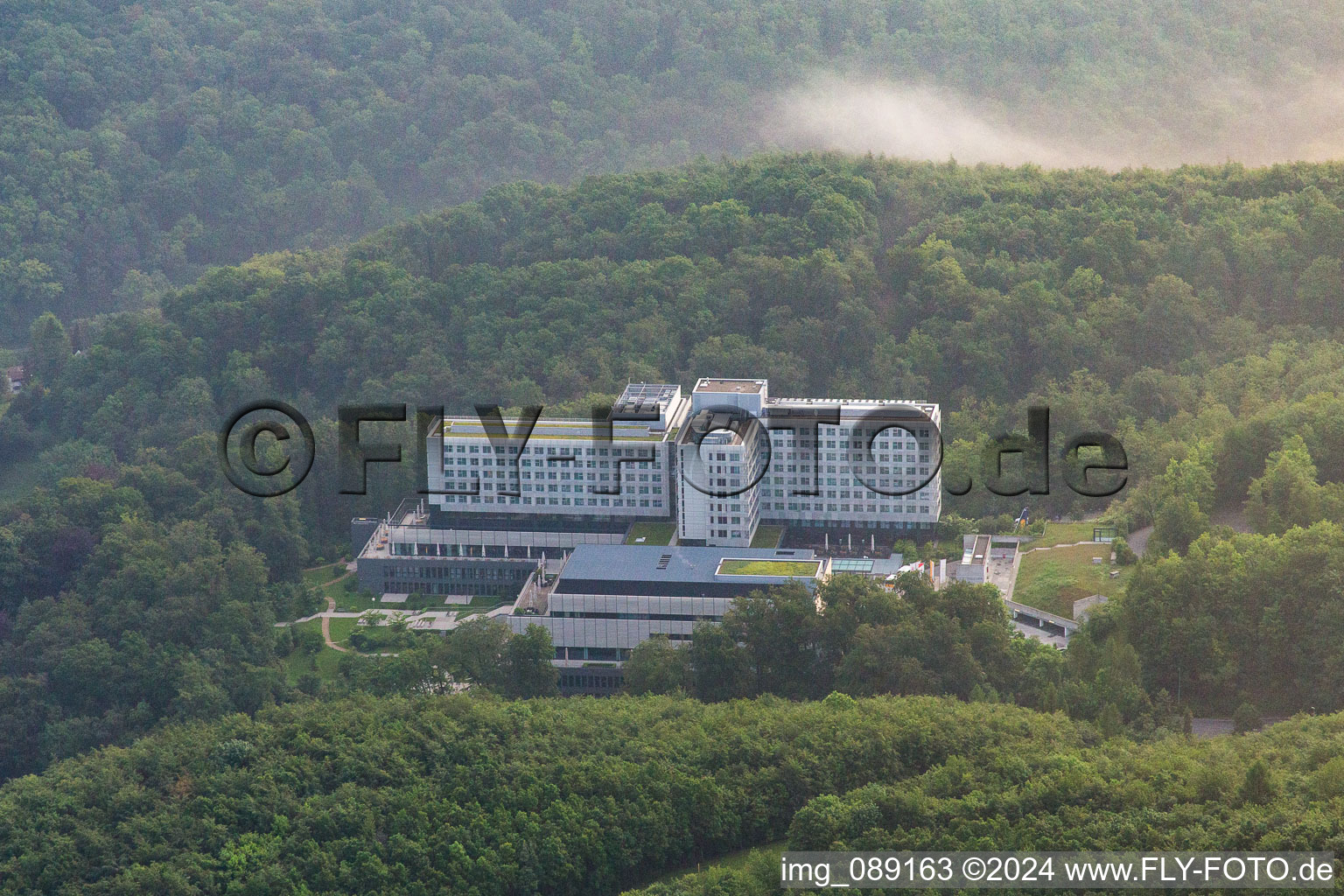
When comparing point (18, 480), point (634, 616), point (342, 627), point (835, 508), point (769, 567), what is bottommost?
point (342, 627)

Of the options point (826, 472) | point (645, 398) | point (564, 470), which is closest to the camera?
point (826, 472)

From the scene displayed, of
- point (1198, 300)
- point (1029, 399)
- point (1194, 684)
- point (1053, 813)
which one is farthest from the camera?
point (1198, 300)

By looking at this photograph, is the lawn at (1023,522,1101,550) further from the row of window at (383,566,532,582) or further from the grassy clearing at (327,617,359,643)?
the grassy clearing at (327,617,359,643)

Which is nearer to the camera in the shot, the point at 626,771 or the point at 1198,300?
the point at 626,771

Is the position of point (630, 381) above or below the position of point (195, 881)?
above

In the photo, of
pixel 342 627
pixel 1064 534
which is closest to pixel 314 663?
pixel 342 627

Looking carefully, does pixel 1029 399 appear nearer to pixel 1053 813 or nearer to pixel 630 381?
pixel 630 381

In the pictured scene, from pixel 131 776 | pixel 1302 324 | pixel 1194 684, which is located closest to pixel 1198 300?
pixel 1302 324

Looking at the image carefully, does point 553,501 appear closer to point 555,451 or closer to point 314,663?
point 555,451
